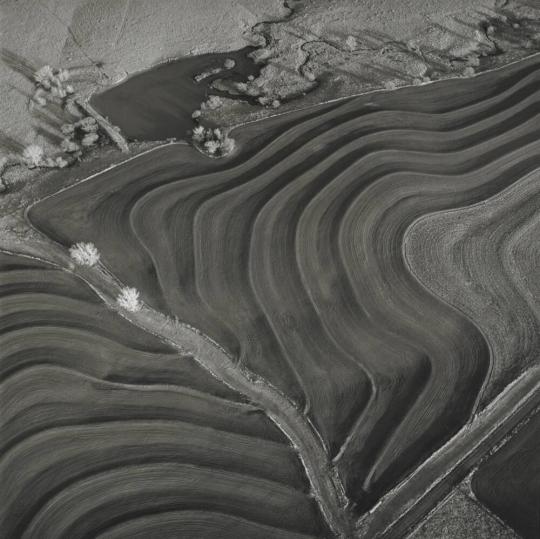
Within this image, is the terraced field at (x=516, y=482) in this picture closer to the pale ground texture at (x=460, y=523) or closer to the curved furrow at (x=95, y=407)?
the pale ground texture at (x=460, y=523)

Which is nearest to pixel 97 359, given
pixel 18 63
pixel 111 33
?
pixel 18 63

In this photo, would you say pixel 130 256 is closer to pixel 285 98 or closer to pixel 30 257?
pixel 30 257

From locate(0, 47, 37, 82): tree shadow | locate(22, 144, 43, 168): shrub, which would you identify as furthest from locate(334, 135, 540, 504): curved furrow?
locate(0, 47, 37, 82): tree shadow

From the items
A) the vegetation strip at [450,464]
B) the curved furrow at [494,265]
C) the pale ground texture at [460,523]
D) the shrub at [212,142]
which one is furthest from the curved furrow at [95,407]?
the shrub at [212,142]

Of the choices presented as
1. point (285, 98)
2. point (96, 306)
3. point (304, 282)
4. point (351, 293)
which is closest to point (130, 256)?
point (96, 306)

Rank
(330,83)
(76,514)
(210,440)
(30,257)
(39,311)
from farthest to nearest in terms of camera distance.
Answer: (330,83), (30,257), (39,311), (210,440), (76,514)

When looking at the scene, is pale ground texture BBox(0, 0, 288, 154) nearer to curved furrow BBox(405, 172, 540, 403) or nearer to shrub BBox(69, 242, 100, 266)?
shrub BBox(69, 242, 100, 266)

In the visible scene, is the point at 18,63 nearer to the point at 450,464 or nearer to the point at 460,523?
the point at 450,464
